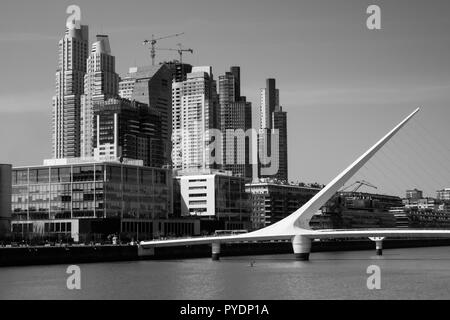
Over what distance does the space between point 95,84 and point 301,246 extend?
4493 inches

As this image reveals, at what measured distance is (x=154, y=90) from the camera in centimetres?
17750

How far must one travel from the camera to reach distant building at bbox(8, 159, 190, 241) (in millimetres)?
94375

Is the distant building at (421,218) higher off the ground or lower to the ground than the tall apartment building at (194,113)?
lower

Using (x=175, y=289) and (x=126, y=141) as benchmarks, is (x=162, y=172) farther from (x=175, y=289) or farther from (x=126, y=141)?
(x=175, y=289)

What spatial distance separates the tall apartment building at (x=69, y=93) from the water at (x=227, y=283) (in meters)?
122

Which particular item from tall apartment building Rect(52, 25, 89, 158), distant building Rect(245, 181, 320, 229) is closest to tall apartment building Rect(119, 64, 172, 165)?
tall apartment building Rect(52, 25, 89, 158)

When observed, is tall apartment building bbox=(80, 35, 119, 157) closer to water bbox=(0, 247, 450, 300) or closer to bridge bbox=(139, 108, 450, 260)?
bridge bbox=(139, 108, 450, 260)

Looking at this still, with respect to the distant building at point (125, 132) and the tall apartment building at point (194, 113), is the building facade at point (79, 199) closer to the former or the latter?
the distant building at point (125, 132)

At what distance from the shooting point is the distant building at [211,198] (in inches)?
4594

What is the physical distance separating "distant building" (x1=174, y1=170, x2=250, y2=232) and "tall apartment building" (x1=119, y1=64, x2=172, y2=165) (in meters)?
50.8

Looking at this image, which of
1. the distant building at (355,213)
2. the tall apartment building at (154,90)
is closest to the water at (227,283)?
the distant building at (355,213)

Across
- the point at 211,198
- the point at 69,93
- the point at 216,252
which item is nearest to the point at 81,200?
the point at 211,198
